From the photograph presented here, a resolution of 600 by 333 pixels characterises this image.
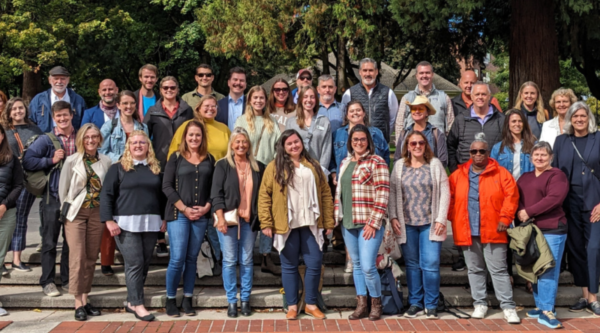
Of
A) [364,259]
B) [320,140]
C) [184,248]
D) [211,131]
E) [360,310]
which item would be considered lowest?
[360,310]

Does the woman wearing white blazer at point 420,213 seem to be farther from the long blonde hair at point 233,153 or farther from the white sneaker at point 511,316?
the long blonde hair at point 233,153

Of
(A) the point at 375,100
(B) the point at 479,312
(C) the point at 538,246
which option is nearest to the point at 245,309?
(B) the point at 479,312

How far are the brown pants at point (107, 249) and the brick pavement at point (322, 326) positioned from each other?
100cm

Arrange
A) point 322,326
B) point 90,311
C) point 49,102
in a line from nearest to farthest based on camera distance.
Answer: point 322,326 < point 90,311 < point 49,102

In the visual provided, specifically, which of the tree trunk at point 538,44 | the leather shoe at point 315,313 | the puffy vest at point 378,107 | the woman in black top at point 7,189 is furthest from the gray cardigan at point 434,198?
the tree trunk at point 538,44

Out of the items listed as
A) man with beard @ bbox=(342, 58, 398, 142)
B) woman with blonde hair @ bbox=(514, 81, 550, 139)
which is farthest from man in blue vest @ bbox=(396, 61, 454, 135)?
woman with blonde hair @ bbox=(514, 81, 550, 139)

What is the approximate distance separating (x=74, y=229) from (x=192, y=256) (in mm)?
1213

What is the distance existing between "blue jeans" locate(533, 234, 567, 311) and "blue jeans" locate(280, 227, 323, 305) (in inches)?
88.3

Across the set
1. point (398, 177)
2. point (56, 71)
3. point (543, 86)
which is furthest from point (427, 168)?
point (543, 86)

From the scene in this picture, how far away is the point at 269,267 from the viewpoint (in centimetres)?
704

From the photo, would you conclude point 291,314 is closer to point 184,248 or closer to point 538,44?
point 184,248

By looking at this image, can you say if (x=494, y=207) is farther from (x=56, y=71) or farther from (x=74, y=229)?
Answer: (x=56, y=71)

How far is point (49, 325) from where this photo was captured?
5984 mm

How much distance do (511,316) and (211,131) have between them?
12.2 ft
